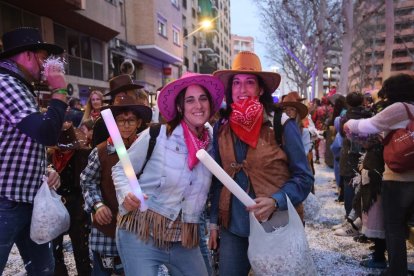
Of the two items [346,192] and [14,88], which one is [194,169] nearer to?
[14,88]

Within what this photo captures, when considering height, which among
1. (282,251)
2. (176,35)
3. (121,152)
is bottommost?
(282,251)

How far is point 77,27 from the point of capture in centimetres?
1608

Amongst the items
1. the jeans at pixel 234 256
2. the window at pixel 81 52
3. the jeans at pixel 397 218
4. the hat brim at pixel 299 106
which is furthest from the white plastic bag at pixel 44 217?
the window at pixel 81 52

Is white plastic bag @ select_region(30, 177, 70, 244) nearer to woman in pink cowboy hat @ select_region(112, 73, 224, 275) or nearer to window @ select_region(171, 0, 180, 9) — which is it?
woman in pink cowboy hat @ select_region(112, 73, 224, 275)

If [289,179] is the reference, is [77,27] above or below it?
above

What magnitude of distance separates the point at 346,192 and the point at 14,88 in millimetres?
4877

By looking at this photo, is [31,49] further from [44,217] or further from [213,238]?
[213,238]

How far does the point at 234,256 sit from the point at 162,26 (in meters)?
23.8

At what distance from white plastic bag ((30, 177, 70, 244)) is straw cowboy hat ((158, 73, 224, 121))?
3.10 feet

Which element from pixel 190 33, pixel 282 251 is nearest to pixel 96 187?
pixel 282 251

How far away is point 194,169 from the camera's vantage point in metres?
2.35

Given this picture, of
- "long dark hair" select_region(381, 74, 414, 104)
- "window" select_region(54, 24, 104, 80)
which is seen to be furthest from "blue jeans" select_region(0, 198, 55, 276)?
"window" select_region(54, 24, 104, 80)

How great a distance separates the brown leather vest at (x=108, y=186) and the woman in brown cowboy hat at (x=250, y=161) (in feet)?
3.13

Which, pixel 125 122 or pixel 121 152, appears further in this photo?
pixel 125 122
